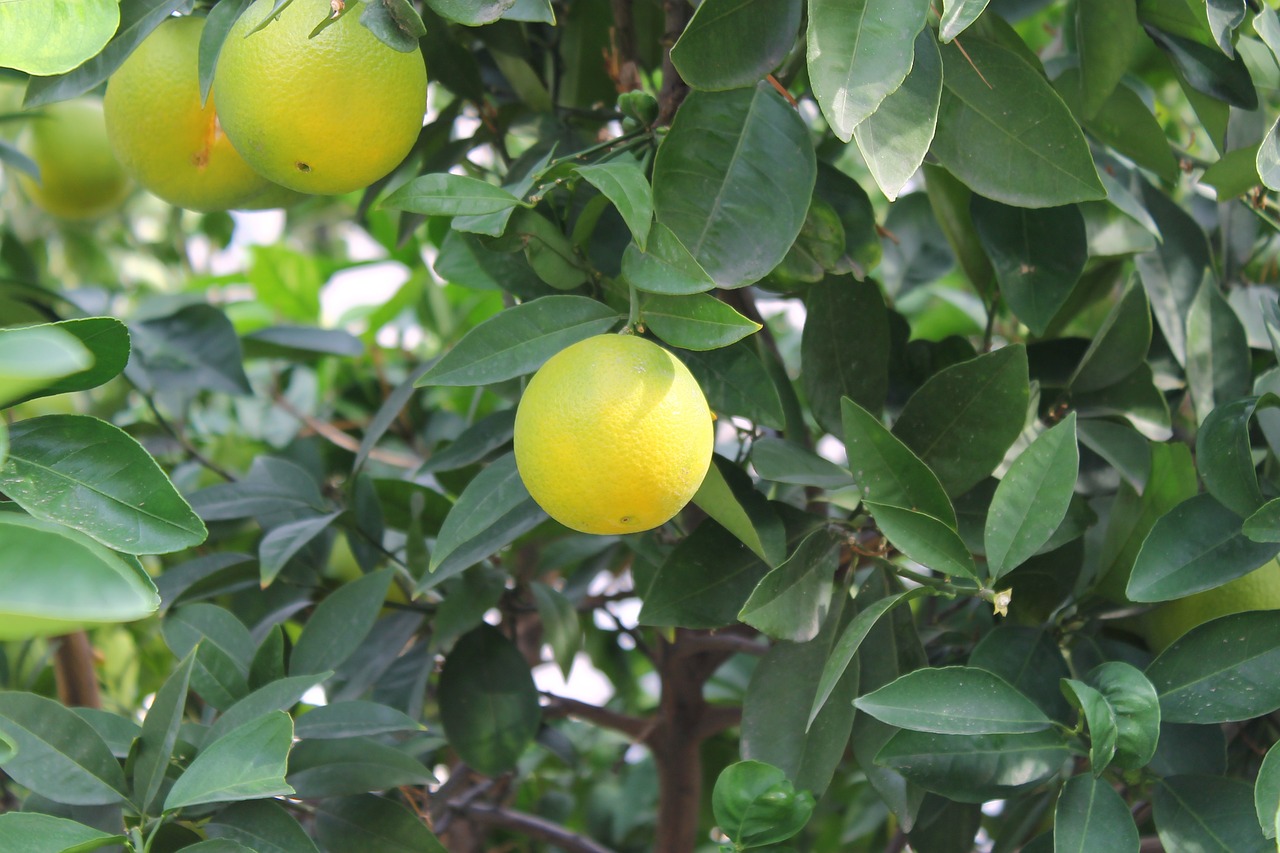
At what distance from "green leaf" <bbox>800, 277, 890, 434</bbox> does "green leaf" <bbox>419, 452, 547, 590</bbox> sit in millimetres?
266

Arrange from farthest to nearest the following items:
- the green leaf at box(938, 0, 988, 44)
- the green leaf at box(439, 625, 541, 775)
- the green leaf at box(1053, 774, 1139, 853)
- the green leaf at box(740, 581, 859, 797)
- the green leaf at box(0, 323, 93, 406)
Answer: the green leaf at box(439, 625, 541, 775), the green leaf at box(740, 581, 859, 797), the green leaf at box(1053, 774, 1139, 853), the green leaf at box(938, 0, 988, 44), the green leaf at box(0, 323, 93, 406)

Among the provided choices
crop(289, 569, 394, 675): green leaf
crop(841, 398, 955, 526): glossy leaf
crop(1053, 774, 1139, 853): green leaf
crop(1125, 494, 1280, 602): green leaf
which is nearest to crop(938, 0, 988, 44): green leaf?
crop(841, 398, 955, 526): glossy leaf

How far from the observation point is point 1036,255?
99 cm

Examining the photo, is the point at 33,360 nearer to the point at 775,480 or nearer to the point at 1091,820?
the point at 775,480

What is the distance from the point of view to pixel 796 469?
2.99ft

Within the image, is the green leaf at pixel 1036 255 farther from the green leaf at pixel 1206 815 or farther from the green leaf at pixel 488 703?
the green leaf at pixel 488 703

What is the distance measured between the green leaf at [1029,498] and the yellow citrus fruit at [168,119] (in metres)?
0.68

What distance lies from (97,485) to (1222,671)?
0.75 m

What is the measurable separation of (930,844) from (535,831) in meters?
0.56

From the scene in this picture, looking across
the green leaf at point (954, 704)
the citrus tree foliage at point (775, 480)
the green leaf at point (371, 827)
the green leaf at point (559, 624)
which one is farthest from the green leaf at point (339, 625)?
the green leaf at point (954, 704)

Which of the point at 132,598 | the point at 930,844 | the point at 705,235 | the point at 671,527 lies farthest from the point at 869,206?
the point at 132,598

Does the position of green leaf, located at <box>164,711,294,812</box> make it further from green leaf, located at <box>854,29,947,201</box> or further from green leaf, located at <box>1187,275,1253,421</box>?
green leaf, located at <box>1187,275,1253,421</box>

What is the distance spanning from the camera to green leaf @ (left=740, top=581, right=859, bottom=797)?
2.85 feet

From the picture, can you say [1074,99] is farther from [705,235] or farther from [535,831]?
[535,831]
